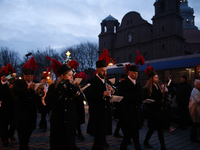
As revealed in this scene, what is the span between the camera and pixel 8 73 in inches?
266

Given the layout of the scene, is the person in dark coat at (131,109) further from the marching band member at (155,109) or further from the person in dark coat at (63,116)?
the person in dark coat at (63,116)

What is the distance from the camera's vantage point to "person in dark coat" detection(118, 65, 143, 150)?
4.23m

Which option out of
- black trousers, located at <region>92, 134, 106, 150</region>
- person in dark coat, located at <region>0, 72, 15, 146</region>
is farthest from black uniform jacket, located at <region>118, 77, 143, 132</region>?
person in dark coat, located at <region>0, 72, 15, 146</region>

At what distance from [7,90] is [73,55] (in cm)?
4103

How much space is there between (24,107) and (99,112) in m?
2.03

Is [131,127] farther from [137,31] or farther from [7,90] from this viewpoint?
[137,31]

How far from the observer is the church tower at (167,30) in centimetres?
3684

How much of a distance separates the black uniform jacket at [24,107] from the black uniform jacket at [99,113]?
1.62 metres

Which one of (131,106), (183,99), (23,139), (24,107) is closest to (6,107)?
(24,107)

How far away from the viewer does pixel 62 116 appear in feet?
10.5

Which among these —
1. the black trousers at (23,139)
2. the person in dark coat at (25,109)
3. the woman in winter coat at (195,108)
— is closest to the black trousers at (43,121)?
the person in dark coat at (25,109)

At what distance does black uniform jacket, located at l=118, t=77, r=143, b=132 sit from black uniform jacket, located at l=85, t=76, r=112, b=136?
560 millimetres

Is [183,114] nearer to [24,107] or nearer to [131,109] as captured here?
[131,109]

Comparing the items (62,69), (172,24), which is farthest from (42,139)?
(172,24)
